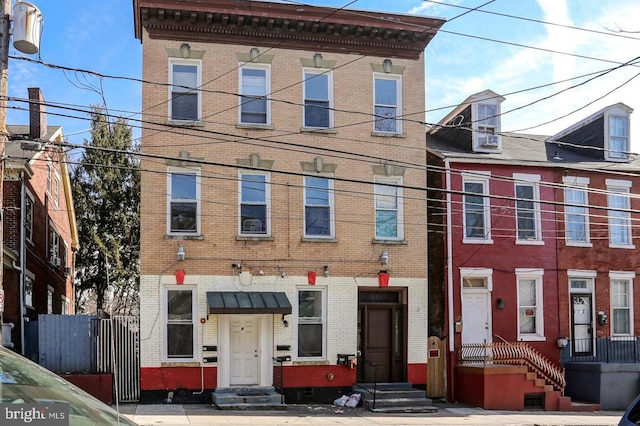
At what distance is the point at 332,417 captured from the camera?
59.2 ft

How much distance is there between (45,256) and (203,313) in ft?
30.6

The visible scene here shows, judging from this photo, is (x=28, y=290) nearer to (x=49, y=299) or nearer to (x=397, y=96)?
(x=49, y=299)

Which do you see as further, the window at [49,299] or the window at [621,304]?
the window at [49,299]

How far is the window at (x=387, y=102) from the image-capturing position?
21828 mm

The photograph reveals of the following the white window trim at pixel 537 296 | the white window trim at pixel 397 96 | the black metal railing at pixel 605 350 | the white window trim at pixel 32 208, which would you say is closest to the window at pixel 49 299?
the white window trim at pixel 32 208

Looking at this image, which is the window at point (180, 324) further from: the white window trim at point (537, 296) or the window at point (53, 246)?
the white window trim at point (537, 296)

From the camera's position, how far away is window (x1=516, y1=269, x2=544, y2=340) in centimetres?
2301

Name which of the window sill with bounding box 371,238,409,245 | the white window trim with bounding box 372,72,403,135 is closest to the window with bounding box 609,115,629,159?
the white window trim with bounding box 372,72,403,135

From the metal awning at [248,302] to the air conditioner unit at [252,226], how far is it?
1.73m

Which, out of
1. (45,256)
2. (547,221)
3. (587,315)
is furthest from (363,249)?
(45,256)

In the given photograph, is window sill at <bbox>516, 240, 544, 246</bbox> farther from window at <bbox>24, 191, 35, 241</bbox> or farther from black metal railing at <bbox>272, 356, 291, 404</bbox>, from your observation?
window at <bbox>24, 191, 35, 241</bbox>

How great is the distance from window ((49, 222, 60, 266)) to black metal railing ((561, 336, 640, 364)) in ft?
61.8

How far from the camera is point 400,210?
70.9 ft

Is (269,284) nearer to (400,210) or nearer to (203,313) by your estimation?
(203,313)
